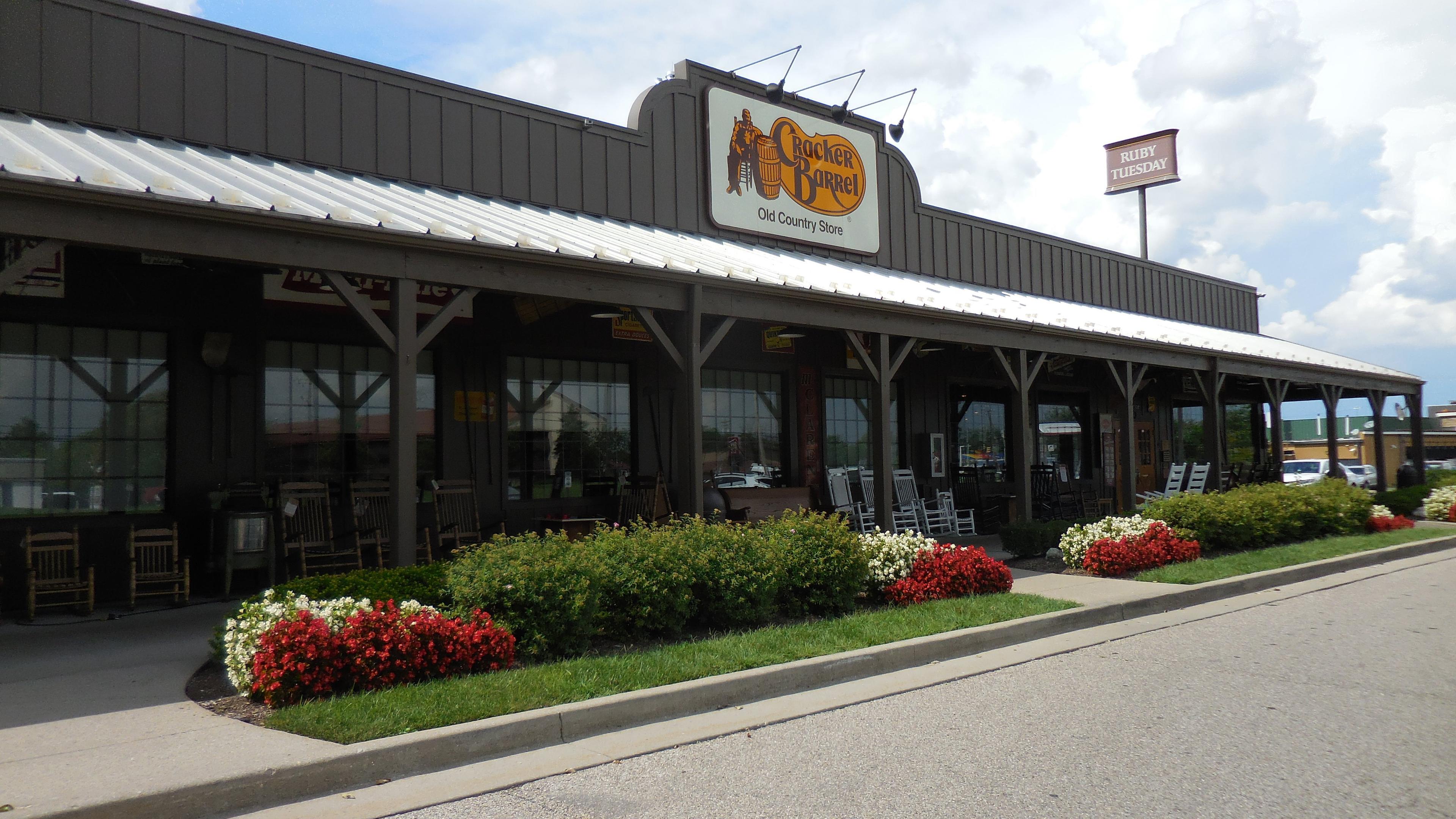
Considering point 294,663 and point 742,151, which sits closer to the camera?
point 294,663

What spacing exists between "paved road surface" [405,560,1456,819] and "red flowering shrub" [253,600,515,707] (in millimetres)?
1754

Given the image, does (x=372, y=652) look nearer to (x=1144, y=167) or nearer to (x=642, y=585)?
(x=642, y=585)

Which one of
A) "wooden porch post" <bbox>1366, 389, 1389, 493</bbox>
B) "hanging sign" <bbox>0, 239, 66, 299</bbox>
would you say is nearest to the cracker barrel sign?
"hanging sign" <bbox>0, 239, 66, 299</bbox>

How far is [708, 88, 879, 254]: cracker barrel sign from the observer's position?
49.6 ft

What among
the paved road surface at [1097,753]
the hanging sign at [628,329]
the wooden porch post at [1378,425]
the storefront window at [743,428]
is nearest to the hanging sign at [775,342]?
the storefront window at [743,428]

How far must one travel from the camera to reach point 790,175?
16047mm

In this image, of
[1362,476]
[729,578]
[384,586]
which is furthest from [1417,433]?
[384,586]

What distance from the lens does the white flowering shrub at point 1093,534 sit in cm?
1255

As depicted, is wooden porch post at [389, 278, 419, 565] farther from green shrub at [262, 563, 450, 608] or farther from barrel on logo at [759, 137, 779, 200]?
barrel on logo at [759, 137, 779, 200]

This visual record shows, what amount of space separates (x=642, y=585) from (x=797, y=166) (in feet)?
32.7

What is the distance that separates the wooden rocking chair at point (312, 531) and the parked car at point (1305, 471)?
28517 millimetres

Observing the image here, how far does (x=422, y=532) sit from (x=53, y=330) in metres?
4.02

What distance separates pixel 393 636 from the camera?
630 cm

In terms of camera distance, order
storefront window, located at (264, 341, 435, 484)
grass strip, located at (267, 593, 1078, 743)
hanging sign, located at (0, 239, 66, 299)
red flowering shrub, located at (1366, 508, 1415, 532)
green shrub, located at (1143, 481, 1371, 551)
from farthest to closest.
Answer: red flowering shrub, located at (1366, 508, 1415, 532) → green shrub, located at (1143, 481, 1371, 551) → storefront window, located at (264, 341, 435, 484) → hanging sign, located at (0, 239, 66, 299) → grass strip, located at (267, 593, 1078, 743)
